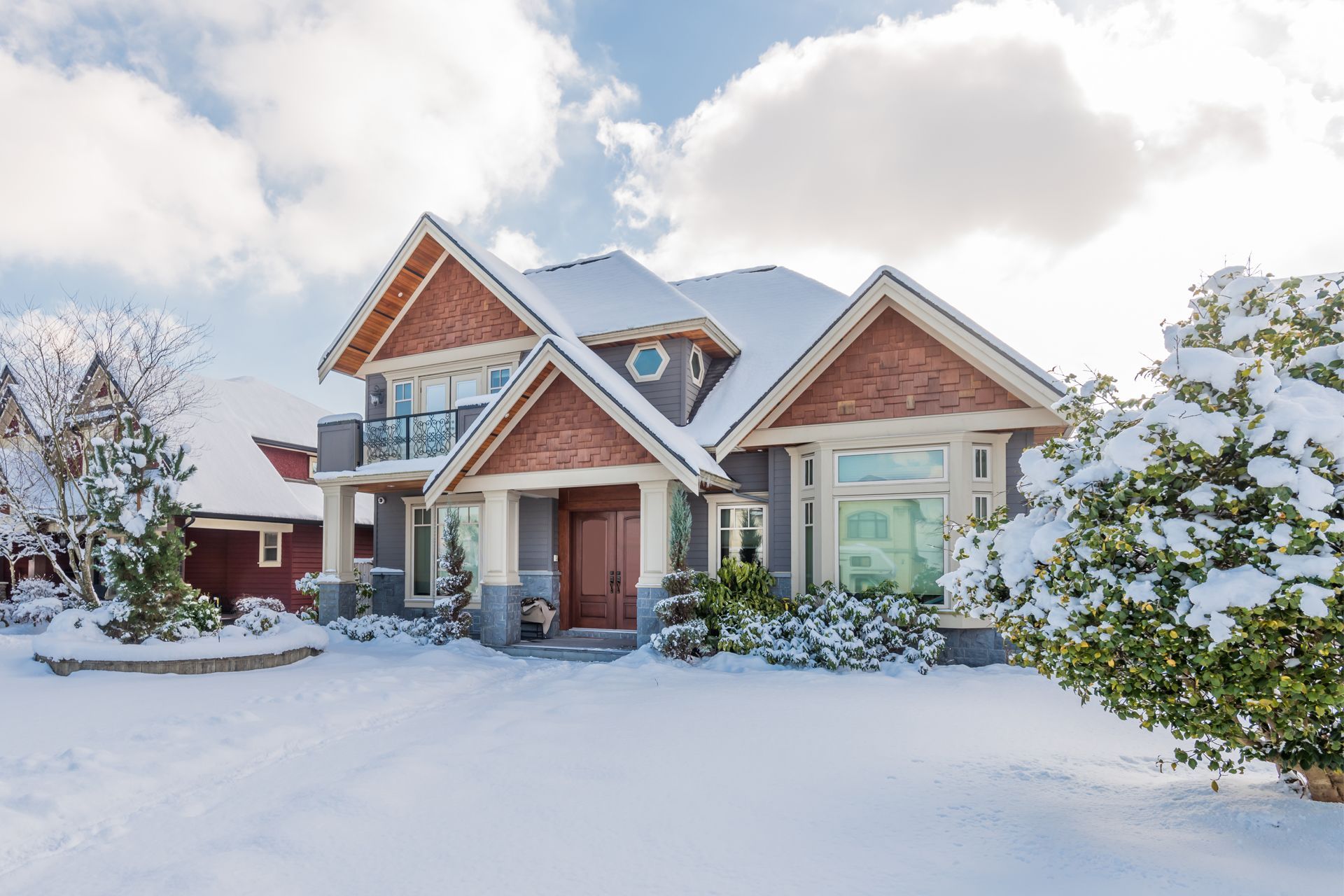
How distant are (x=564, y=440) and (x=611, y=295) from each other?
4722 mm

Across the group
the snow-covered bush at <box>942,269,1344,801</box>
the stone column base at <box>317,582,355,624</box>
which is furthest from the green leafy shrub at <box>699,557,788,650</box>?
the stone column base at <box>317,582,355,624</box>

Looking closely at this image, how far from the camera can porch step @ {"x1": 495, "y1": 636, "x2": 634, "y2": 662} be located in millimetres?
12070

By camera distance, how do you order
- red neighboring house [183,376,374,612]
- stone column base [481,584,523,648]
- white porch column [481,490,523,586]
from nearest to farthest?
stone column base [481,584,523,648], white porch column [481,490,523,586], red neighboring house [183,376,374,612]

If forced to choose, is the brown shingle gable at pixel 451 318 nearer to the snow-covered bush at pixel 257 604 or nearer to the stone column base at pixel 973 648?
the snow-covered bush at pixel 257 604

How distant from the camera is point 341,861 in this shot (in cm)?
438

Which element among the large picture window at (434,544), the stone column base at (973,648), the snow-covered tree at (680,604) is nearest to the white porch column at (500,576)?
the large picture window at (434,544)

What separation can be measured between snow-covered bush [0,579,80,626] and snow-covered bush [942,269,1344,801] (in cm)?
1903

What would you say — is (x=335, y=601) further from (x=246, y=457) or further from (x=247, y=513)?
(x=246, y=457)

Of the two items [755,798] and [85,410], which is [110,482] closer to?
[85,410]

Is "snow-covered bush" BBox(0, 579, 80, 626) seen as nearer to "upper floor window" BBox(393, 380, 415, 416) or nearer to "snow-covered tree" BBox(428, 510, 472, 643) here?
"upper floor window" BBox(393, 380, 415, 416)

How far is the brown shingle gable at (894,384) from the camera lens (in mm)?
11086

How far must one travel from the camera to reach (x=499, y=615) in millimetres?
12883

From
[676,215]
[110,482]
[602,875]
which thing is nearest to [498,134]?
[676,215]

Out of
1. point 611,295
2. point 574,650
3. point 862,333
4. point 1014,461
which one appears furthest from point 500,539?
point 1014,461
